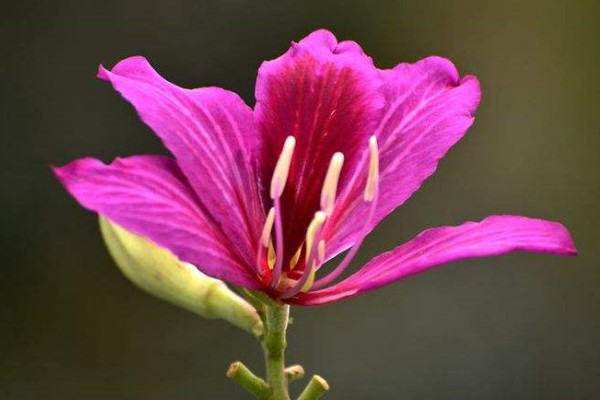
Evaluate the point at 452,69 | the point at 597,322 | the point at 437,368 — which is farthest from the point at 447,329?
the point at 452,69

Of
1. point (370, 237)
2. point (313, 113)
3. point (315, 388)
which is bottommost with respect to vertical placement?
point (370, 237)

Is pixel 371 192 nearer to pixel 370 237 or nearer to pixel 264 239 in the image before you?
pixel 264 239

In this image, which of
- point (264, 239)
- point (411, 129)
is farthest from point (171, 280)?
point (411, 129)

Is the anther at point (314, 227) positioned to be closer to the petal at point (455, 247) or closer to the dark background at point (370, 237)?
the petal at point (455, 247)

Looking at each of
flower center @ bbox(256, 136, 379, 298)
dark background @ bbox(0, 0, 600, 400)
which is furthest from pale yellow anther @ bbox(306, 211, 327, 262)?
dark background @ bbox(0, 0, 600, 400)

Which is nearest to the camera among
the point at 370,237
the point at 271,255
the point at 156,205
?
the point at 156,205

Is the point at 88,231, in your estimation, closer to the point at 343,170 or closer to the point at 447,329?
the point at 447,329
